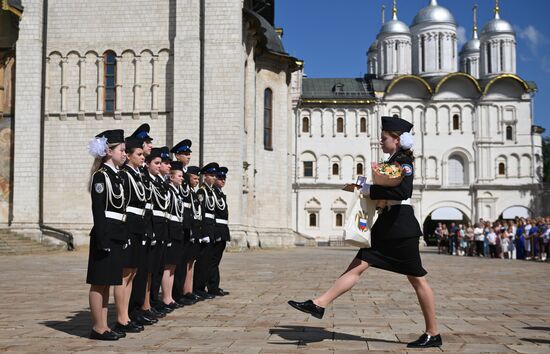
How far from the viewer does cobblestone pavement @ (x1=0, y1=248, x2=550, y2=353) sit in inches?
266

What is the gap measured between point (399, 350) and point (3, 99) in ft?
94.2

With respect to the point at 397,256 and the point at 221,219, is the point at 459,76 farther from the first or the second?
the point at 397,256

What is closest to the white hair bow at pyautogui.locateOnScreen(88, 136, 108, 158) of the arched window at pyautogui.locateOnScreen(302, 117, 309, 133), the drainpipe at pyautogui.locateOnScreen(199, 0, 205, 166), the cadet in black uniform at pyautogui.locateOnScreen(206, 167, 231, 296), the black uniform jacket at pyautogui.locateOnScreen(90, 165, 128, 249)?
the black uniform jacket at pyautogui.locateOnScreen(90, 165, 128, 249)

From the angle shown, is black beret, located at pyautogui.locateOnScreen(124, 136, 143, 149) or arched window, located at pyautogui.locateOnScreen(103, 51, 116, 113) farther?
arched window, located at pyautogui.locateOnScreen(103, 51, 116, 113)

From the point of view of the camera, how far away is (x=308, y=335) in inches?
291

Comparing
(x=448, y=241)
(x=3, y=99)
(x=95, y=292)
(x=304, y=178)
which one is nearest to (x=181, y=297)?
(x=95, y=292)

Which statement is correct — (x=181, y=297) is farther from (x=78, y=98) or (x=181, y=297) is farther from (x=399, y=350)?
(x=78, y=98)

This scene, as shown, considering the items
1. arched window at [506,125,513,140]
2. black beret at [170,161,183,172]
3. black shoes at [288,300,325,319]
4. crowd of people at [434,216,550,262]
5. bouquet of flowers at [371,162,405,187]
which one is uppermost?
arched window at [506,125,513,140]

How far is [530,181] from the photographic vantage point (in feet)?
207

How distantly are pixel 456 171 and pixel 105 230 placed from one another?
195ft

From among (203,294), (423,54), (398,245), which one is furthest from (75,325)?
(423,54)

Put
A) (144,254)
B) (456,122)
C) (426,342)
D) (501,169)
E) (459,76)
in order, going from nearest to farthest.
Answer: (426,342)
(144,254)
(459,76)
(501,169)
(456,122)

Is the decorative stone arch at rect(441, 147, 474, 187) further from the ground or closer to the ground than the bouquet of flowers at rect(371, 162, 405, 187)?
further from the ground

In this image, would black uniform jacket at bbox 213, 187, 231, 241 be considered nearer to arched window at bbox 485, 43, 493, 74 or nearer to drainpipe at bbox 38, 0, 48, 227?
drainpipe at bbox 38, 0, 48, 227
